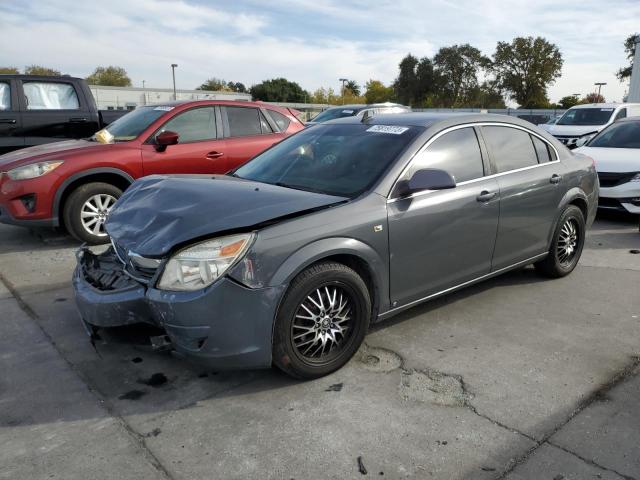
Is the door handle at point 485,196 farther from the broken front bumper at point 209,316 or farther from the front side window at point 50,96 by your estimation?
the front side window at point 50,96

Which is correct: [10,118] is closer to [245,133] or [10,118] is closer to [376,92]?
[245,133]

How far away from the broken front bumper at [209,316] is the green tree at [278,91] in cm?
8815

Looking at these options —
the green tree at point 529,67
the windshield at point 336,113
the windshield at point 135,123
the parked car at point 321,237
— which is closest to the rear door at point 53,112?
the windshield at point 135,123

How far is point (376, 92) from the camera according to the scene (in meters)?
81.6

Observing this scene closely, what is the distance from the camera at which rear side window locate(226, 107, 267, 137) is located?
700cm

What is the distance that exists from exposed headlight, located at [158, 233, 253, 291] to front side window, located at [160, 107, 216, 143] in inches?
160

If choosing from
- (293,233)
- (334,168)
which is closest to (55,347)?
(293,233)

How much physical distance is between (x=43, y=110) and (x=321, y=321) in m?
7.03

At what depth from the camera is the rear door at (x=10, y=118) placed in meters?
7.87

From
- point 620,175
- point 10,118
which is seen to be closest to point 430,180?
point 620,175

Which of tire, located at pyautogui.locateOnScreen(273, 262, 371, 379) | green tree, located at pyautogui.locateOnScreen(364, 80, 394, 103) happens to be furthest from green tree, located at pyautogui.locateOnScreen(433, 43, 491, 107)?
tire, located at pyautogui.locateOnScreen(273, 262, 371, 379)

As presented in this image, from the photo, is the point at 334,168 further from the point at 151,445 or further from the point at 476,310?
the point at 151,445

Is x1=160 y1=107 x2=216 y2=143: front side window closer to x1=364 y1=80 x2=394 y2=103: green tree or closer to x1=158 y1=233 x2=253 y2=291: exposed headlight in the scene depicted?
x1=158 y1=233 x2=253 y2=291: exposed headlight

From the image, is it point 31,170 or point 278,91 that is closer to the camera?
point 31,170
